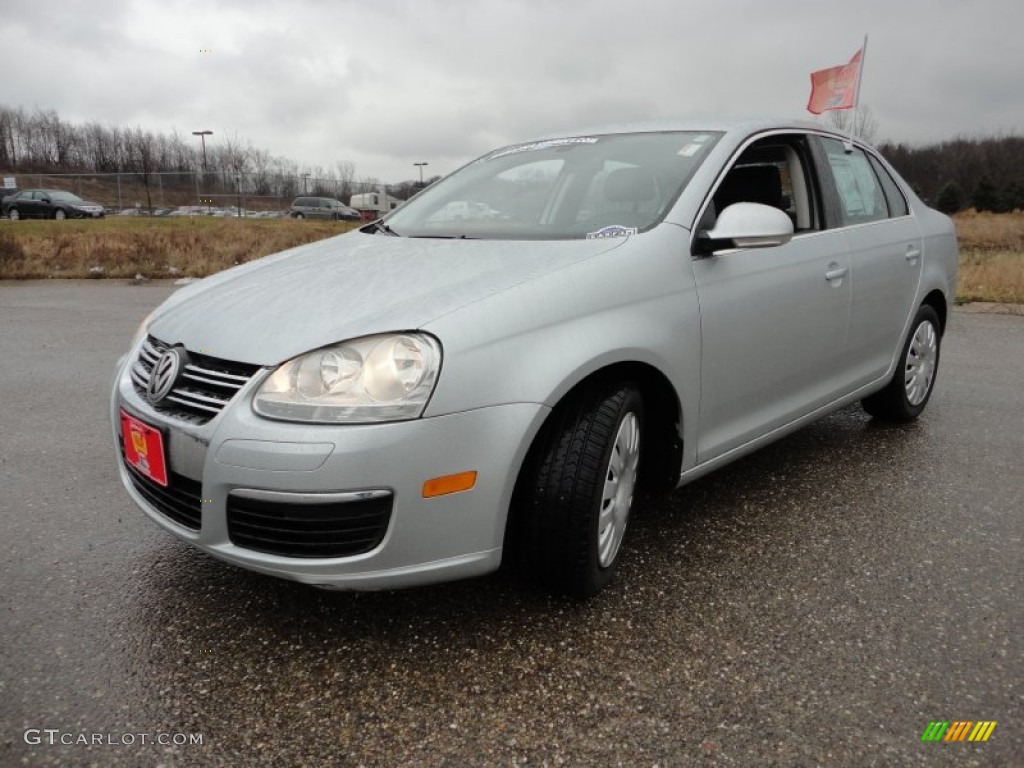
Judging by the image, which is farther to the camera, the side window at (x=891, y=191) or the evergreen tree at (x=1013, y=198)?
the evergreen tree at (x=1013, y=198)

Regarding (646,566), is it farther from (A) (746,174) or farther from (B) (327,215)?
(B) (327,215)

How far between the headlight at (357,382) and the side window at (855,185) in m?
2.40

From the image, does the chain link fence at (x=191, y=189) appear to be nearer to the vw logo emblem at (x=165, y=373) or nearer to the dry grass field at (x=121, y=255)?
the dry grass field at (x=121, y=255)

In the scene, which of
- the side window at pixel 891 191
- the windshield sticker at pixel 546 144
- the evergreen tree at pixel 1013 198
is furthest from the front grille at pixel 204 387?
the evergreen tree at pixel 1013 198

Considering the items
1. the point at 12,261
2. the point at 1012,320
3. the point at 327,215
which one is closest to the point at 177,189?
the point at 327,215

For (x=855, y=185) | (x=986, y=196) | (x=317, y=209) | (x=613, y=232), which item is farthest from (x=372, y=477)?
(x=986, y=196)

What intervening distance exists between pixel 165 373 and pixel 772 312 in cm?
207

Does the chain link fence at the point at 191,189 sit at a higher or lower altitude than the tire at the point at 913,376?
higher

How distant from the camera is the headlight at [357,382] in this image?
1.92 meters

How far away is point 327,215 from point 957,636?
40.2m

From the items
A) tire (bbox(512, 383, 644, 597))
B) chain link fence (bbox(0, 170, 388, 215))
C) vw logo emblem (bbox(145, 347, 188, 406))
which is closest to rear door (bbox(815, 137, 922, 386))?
tire (bbox(512, 383, 644, 597))

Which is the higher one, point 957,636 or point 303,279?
point 303,279

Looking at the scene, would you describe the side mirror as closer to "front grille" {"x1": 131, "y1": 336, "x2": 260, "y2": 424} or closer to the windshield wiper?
the windshield wiper

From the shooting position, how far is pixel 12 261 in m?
13.3
